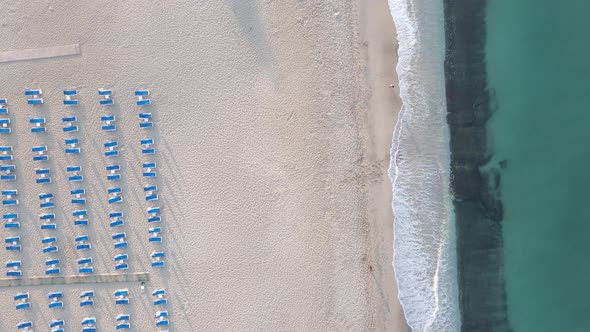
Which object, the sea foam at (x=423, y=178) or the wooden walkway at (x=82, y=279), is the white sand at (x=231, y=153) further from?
the sea foam at (x=423, y=178)

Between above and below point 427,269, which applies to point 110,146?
above

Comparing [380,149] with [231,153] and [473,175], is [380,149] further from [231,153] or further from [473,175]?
[231,153]

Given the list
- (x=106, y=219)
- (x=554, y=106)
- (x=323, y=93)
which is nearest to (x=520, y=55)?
(x=554, y=106)

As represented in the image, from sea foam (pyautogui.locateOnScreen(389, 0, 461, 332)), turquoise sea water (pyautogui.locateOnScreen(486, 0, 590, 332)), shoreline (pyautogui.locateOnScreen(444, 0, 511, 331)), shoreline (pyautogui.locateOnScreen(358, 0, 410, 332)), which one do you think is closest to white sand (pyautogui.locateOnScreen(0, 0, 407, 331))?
shoreline (pyautogui.locateOnScreen(358, 0, 410, 332))

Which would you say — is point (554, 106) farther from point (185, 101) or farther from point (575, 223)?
point (185, 101)

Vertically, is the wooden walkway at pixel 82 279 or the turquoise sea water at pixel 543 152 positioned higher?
the turquoise sea water at pixel 543 152

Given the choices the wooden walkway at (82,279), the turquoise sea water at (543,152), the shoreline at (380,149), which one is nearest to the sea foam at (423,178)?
the shoreline at (380,149)
